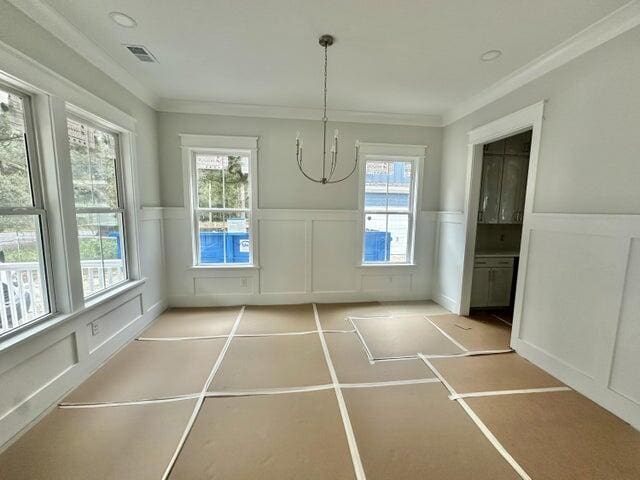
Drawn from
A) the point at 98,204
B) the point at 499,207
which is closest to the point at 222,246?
the point at 98,204

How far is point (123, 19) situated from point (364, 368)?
335 cm

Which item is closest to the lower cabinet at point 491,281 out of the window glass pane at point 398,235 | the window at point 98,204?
the window glass pane at point 398,235

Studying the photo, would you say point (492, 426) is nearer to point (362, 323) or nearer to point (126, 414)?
point (362, 323)

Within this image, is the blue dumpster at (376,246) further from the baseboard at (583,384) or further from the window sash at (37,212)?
the window sash at (37,212)

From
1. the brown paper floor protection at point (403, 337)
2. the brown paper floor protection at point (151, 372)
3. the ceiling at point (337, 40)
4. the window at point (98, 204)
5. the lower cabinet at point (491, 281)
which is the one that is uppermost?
the ceiling at point (337, 40)

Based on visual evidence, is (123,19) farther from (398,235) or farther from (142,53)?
(398,235)

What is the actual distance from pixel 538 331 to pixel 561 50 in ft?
7.98

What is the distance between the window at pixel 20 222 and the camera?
1.67 meters

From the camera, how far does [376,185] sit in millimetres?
3922

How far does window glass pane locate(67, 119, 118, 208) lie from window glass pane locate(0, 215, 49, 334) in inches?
19.6

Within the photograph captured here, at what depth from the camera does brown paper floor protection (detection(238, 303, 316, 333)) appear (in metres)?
3.11

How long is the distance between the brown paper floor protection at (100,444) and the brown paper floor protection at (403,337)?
5.84 ft

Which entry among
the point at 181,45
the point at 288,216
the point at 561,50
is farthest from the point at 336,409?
the point at 561,50

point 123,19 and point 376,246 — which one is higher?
point 123,19
